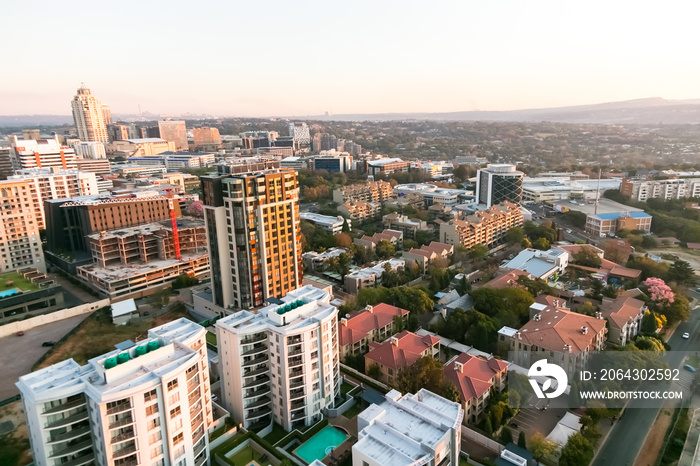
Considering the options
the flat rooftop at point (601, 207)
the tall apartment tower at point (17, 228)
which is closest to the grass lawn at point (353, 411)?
the tall apartment tower at point (17, 228)

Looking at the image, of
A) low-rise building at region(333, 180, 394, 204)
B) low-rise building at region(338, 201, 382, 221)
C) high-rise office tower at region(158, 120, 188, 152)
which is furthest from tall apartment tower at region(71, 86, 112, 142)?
low-rise building at region(338, 201, 382, 221)

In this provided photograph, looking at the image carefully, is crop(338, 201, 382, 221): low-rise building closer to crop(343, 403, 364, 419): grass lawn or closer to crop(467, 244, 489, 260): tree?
crop(467, 244, 489, 260): tree

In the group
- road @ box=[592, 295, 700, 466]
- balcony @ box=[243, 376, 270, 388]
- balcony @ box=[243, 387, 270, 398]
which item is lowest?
road @ box=[592, 295, 700, 466]

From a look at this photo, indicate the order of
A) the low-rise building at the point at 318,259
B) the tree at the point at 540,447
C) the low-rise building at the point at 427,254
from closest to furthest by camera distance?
1. the tree at the point at 540,447
2. the low-rise building at the point at 427,254
3. the low-rise building at the point at 318,259

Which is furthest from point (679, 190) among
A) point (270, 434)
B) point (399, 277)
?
point (270, 434)

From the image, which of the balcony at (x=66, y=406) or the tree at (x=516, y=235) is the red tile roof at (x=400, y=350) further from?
the tree at (x=516, y=235)

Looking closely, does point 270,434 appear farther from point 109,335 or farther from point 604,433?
point 109,335
